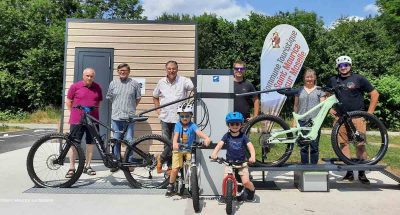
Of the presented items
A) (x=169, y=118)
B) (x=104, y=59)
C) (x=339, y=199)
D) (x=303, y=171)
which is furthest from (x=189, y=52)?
(x=339, y=199)

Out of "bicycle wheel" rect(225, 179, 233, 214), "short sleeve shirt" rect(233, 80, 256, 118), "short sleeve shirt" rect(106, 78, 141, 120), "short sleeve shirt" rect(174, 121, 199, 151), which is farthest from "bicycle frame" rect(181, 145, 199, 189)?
"short sleeve shirt" rect(106, 78, 141, 120)

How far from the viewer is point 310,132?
5.94 meters

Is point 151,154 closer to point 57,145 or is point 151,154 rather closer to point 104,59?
point 57,145

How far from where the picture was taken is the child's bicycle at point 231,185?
184 inches

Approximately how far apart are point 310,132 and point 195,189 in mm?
2036

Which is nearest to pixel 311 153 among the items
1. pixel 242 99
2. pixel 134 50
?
pixel 242 99

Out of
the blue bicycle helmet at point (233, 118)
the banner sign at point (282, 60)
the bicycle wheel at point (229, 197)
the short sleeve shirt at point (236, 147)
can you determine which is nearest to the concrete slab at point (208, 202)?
the bicycle wheel at point (229, 197)

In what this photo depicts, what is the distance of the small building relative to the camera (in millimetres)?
8117

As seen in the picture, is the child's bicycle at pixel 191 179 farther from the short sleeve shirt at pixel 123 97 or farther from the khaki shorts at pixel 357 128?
the khaki shorts at pixel 357 128

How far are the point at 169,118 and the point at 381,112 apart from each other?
14.6 m

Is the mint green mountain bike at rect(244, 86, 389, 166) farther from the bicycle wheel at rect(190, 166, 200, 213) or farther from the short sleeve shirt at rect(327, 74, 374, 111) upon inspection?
the bicycle wheel at rect(190, 166, 200, 213)

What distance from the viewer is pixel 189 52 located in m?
8.27

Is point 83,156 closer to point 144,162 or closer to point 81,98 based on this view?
point 144,162

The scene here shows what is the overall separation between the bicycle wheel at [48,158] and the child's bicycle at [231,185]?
2026mm
